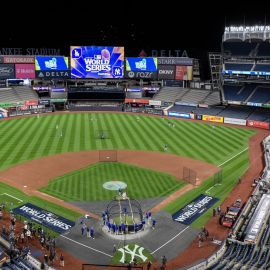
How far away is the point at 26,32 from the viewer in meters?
104

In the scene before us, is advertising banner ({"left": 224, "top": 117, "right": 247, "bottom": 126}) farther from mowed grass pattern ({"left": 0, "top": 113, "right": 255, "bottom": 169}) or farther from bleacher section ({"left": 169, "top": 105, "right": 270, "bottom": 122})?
mowed grass pattern ({"left": 0, "top": 113, "right": 255, "bottom": 169})

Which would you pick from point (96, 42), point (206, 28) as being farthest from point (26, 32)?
point (206, 28)

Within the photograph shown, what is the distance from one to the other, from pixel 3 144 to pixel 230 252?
42.7m

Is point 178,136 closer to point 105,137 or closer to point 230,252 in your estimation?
point 105,137

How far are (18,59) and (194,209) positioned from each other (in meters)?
71.5

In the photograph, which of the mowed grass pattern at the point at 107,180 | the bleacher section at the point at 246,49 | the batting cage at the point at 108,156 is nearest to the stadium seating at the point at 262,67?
the bleacher section at the point at 246,49

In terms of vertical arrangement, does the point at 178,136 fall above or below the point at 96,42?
below

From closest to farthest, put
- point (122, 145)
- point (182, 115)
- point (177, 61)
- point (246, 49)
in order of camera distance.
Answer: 1. point (122, 145)
2. point (182, 115)
3. point (246, 49)
4. point (177, 61)

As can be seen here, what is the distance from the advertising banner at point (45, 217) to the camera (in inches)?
1211

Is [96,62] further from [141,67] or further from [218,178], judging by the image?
[218,178]

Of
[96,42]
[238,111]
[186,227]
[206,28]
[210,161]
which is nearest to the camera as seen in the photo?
[186,227]

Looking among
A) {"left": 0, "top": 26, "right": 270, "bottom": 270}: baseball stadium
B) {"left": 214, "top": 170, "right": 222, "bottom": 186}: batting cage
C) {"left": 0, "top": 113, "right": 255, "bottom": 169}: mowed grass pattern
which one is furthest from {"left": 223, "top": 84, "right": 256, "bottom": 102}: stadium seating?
{"left": 214, "top": 170, "right": 222, "bottom": 186}: batting cage

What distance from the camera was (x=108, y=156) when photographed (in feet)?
167

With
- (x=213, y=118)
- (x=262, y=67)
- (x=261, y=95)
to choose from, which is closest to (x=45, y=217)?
(x=213, y=118)
